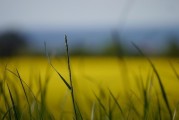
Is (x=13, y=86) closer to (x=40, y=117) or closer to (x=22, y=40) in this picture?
(x=40, y=117)

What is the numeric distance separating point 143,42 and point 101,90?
202 mm

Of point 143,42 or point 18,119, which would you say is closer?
point 18,119

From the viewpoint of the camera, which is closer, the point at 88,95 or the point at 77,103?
the point at 77,103

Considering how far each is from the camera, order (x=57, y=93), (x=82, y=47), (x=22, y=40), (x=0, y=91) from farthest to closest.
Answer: (x=22, y=40), (x=57, y=93), (x=82, y=47), (x=0, y=91)

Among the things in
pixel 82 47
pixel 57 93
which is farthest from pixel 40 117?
pixel 57 93

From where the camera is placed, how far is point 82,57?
153 centimetres

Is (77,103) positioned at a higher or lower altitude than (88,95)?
higher

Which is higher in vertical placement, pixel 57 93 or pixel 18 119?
pixel 18 119

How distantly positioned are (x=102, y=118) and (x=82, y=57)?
414 mm

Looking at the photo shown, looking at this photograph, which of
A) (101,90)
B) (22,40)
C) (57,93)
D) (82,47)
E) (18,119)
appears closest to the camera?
(18,119)

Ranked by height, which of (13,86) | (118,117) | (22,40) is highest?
(13,86)

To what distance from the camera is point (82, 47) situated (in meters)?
1.63

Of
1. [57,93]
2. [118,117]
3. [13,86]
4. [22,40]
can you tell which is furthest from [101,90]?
[22,40]

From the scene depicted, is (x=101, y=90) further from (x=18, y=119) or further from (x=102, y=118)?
(x=18, y=119)
